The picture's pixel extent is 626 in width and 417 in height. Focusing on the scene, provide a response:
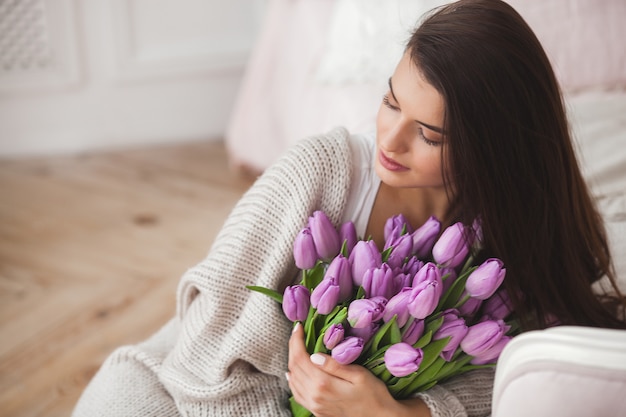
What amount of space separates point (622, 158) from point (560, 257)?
21.9 inches

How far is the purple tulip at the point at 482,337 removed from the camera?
0.92 m

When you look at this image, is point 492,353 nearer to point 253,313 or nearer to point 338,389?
point 338,389

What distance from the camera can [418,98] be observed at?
3.16 feet

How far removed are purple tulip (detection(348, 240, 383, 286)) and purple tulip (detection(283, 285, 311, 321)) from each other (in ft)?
0.23

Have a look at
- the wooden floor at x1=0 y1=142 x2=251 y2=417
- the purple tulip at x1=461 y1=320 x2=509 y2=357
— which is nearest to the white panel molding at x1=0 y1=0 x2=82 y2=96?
the wooden floor at x1=0 y1=142 x2=251 y2=417

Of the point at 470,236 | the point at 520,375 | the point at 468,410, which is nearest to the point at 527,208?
the point at 470,236

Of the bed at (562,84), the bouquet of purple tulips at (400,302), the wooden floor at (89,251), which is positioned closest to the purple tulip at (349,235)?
the bouquet of purple tulips at (400,302)

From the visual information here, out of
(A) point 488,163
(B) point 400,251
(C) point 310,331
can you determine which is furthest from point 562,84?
(C) point 310,331

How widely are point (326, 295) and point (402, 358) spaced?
4.4 inches

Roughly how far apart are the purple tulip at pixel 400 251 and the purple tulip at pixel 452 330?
3.6 inches

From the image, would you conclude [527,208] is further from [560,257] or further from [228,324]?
[228,324]

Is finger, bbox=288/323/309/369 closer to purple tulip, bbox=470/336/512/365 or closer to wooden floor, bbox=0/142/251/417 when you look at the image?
purple tulip, bbox=470/336/512/365

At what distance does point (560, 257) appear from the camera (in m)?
1.09

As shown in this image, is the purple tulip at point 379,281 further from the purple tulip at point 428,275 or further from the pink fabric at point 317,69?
the pink fabric at point 317,69
